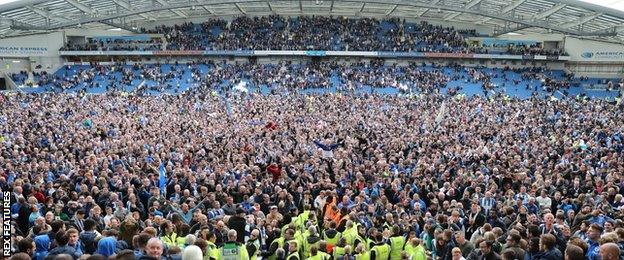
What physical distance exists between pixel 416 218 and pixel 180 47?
42.9m

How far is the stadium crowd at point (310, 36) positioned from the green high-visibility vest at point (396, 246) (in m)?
41.3

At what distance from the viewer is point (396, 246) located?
6547mm

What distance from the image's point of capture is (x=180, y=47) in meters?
47.3

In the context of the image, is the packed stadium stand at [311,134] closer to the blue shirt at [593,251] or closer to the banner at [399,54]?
the blue shirt at [593,251]

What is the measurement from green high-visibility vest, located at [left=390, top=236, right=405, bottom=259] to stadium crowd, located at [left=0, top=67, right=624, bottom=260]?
0.03 m

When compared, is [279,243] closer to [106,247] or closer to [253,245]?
[253,245]

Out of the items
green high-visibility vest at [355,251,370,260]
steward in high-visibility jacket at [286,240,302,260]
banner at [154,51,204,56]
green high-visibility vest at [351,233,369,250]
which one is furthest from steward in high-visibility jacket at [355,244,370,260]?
banner at [154,51,204,56]

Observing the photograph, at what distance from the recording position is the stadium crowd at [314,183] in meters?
6.02

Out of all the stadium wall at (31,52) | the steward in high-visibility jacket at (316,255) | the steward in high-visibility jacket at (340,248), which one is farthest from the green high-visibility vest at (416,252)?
the stadium wall at (31,52)

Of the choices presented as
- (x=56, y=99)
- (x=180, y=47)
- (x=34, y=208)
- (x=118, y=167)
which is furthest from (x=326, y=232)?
(x=180, y=47)

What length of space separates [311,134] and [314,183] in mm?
6659

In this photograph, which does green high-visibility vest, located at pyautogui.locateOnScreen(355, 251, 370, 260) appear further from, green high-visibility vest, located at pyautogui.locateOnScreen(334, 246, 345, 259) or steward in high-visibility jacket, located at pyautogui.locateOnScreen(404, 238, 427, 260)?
steward in high-visibility jacket, located at pyautogui.locateOnScreen(404, 238, 427, 260)

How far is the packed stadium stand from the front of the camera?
21.4 ft

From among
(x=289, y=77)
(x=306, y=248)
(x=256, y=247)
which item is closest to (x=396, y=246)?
(x=306, y=248)
